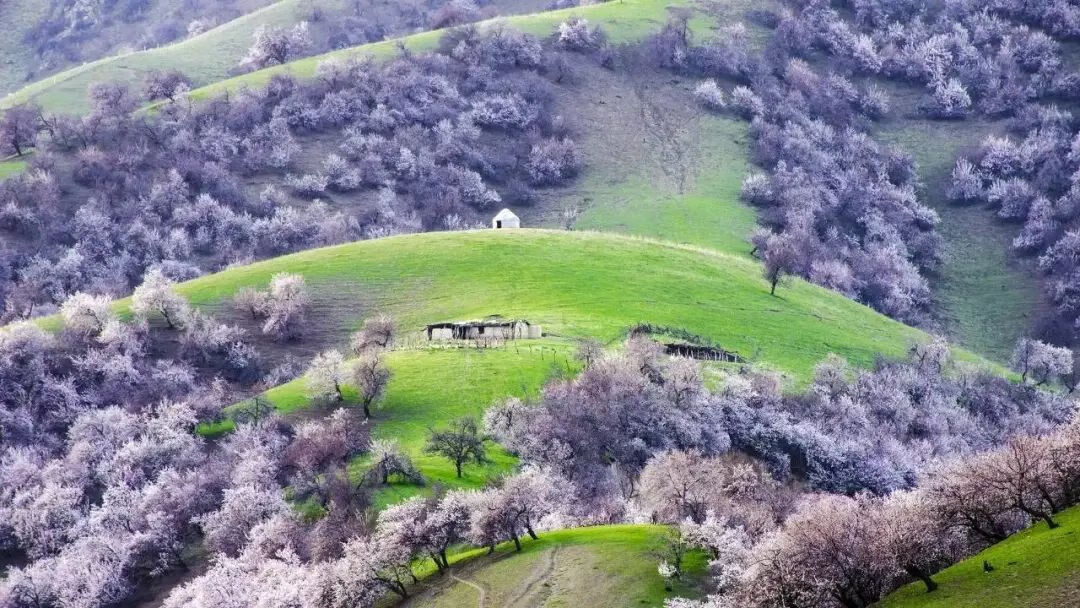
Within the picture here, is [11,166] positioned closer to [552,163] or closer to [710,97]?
[552,163]

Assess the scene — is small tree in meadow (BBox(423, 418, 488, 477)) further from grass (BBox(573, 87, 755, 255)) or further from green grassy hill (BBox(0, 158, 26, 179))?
green grassy hill (BBox(0, 158, 26, 179))

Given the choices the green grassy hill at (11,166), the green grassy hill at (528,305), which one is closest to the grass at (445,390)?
the green grassy hill at (528,305)

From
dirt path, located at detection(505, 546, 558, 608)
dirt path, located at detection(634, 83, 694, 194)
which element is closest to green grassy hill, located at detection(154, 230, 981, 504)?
dirt path, located at detection(505, 546, 558, 608)

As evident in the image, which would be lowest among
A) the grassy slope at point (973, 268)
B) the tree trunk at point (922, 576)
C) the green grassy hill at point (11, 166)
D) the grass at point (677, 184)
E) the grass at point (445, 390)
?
the grassy slope at point (973, 268)

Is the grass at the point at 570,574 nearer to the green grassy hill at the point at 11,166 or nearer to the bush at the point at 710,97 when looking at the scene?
the green grassy hill at the point at 11,166

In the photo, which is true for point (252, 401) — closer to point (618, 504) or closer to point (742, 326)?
point (618, 504)

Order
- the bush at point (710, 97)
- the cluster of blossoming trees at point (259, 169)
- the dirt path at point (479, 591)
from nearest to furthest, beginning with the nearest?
the dirt path at point (479, 591) → the cluster of blossoming trees at point (259, 169) → the bush at point (710, 97)

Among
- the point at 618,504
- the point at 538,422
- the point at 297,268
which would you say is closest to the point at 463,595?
the point at 618,504
